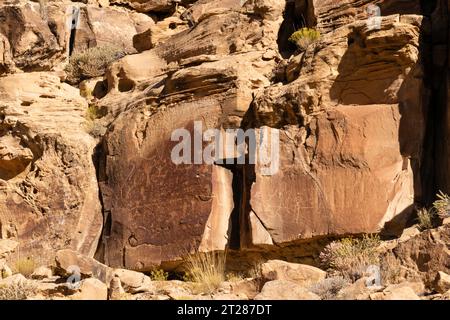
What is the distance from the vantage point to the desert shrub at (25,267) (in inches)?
651

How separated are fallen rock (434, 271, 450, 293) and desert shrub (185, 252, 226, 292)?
360 cm

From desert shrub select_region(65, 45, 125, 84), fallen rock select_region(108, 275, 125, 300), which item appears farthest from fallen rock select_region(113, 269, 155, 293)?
desert shrub select_region(65, 45, 125, 84)

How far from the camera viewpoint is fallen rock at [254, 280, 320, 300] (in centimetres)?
1116

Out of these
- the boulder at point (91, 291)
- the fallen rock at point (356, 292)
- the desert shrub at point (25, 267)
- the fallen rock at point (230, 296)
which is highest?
→ the fallen rock at point (356, 292)

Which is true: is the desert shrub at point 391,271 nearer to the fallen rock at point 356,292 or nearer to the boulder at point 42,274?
the fallen rock at point 356,292

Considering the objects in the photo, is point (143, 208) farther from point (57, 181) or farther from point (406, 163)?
point (406, 163)

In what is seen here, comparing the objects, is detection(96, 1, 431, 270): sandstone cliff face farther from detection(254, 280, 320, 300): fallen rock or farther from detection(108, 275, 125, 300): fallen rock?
detection(254, 280, 320, 300): fallen rock

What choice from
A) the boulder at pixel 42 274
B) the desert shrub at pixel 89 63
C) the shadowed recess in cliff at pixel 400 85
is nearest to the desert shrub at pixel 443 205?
the shadowed recess in cliff at pixel 400 85

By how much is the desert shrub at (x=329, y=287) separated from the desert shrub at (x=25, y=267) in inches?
230

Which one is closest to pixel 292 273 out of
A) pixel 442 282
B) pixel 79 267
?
pixel 442 282

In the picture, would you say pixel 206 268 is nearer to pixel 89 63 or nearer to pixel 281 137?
pixel 281 137

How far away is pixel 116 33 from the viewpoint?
2397cm

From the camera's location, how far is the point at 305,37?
17.3 metres

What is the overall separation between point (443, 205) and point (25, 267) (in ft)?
22.9
